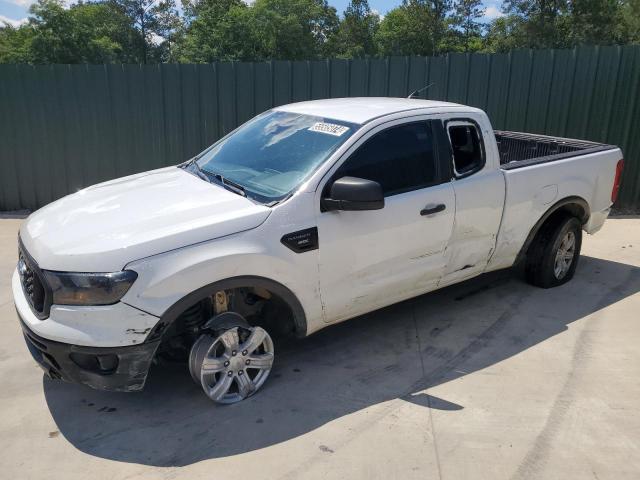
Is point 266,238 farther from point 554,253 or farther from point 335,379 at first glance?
point 554,253

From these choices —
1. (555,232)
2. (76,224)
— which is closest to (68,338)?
(76,224)

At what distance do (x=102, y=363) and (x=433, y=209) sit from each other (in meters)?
2.46

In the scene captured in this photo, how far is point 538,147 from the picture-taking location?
6.25 metres

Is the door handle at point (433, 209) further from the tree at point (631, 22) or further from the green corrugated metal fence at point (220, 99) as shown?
the tree at point (631, 22)

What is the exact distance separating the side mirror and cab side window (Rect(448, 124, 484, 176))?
1.13 meters

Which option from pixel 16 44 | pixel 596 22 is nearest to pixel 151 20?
pixel 16 44

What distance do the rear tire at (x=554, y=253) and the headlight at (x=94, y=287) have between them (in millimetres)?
3932

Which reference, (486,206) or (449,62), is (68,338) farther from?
(449,62)

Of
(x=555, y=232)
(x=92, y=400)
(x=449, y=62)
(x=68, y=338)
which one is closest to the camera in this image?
(x=68, y=338)

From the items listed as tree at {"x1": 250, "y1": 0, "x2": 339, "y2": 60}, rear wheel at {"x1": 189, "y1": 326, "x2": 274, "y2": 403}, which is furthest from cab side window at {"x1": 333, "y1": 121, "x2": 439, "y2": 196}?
tree at {"x1": 250, "y1": 0, "x2": 339, "y2": 60}

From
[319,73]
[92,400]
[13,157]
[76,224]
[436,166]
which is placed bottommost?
[92,400]

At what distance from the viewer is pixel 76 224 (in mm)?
3576

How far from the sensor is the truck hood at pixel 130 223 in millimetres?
3197

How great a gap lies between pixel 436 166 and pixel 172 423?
2587mm
